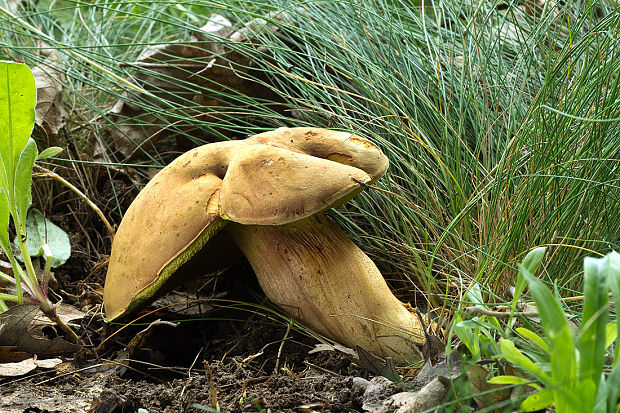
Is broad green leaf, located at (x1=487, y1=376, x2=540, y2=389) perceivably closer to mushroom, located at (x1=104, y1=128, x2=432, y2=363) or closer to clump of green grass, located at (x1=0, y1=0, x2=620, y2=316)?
clump of green grass, located at (x1=0, y1=0, x2=620, y2=316)

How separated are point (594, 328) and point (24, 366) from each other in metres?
1.11

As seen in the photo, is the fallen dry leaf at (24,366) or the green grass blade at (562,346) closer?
the green grass blade at (562,346)

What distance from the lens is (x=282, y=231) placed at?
1.28 metres

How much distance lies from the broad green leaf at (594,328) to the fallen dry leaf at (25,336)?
111cm

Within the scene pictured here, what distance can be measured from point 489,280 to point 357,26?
111 cm

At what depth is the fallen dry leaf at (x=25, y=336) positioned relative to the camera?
4.12 ft

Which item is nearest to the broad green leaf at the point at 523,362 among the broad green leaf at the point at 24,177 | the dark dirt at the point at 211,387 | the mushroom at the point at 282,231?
the dark dirt at the point at 211,387

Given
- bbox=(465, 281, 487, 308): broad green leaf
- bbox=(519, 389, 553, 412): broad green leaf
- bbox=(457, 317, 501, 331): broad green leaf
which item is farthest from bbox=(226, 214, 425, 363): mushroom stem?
bbox=(519, 389, 553, 412): broad green leaf

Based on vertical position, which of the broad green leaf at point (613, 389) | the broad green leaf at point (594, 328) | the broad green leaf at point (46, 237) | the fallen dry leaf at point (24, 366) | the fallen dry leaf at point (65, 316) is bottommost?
the fallen dry leaf at point (65, 316)

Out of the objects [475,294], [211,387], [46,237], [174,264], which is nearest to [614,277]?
[475,294]

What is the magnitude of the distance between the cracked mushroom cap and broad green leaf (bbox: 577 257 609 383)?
1.71 feet

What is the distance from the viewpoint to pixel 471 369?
0.86m

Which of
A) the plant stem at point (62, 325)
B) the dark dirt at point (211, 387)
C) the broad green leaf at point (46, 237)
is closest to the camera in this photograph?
the dark dirt at point (211, 387)

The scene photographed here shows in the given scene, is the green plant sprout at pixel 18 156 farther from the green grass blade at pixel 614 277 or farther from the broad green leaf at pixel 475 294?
the green grass blade at pixel 614 277
